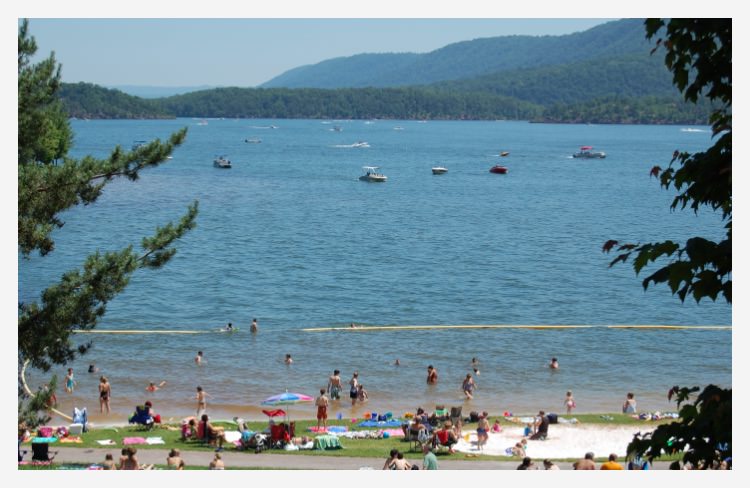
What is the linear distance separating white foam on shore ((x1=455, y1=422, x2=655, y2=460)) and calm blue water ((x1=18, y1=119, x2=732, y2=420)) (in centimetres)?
366

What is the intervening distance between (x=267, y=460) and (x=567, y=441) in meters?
7.50

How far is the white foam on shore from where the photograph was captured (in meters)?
22.0

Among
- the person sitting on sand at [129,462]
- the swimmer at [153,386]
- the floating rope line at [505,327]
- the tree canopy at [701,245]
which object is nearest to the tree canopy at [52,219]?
the person sitting on sand at [129,462]

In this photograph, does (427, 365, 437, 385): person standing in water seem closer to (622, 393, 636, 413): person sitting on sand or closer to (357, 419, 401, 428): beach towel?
(357, 419, 401, 428): beach towel

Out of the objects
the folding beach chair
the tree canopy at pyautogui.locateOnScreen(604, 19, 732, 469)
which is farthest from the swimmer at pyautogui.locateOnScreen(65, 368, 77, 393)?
the tree canopy at pyautogui.locateOnScreen(604, 19, 732, 469)

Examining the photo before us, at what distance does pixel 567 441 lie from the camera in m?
23.2

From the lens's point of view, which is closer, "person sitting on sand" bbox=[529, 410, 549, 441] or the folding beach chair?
the folding beach chair

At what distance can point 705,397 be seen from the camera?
27.2 ft

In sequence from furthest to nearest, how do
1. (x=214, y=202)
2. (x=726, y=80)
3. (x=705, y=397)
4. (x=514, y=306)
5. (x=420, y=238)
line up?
1. (x=214, y=202)
2. (x=420, y=238)
3. (x=514, y=306)
4. (x=726, y=80)
5. (x=705, y=397)

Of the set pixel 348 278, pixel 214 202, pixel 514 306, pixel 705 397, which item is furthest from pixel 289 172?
pixel 705 397

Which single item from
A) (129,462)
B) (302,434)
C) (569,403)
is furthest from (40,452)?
(569,403)

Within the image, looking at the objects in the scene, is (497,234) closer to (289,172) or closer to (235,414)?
(235,414)

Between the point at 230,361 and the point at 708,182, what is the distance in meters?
25.9

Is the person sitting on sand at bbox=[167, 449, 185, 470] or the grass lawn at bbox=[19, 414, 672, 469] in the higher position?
the person sitting on sand at bbox=[167, 449, 185, 470]
